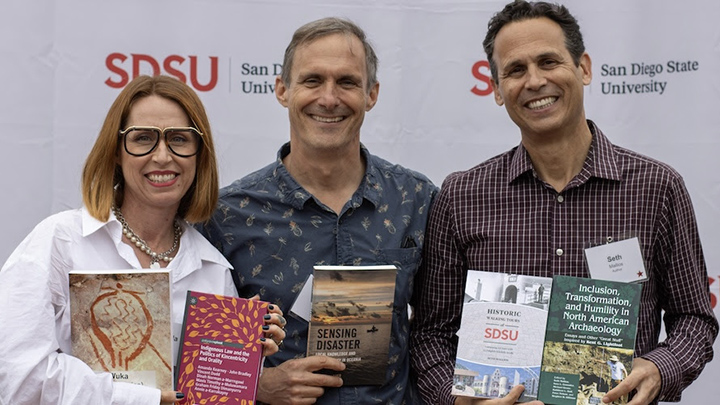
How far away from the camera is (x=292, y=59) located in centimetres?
286

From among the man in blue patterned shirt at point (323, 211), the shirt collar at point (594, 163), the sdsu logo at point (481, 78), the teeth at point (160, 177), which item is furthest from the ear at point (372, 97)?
the sdsu logo at point (481, 78)

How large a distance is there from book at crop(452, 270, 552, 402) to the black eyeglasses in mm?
917

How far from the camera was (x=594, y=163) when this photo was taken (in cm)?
258

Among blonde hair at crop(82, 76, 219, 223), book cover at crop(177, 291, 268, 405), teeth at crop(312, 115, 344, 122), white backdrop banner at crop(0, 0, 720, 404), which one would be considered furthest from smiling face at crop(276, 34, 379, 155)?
white backdrop banner at crop(0, 0, 720, 404)

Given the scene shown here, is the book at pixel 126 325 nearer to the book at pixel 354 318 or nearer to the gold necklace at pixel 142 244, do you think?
the gold necklace at pixel 142 244

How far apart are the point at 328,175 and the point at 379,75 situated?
129cm

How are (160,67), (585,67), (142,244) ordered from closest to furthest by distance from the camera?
(142,244), (585,67), (160,67)

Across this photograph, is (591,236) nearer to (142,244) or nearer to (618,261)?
(618,261)

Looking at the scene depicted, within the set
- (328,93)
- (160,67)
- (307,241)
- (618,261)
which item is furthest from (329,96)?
(160,67)

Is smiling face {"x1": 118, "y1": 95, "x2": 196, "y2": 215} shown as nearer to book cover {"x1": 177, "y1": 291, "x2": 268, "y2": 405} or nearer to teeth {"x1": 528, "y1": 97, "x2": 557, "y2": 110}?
book cover {"x1": 177, "y1": 291, "x2": 268, "y2": 405}

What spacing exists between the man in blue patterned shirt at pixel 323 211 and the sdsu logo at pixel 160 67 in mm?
1153

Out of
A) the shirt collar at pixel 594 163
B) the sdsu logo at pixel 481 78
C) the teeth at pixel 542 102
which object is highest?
the sdsu logo at pixel 481 78

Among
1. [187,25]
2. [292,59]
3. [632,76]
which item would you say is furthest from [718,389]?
[187,25]

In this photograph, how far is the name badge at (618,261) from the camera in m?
2.46
